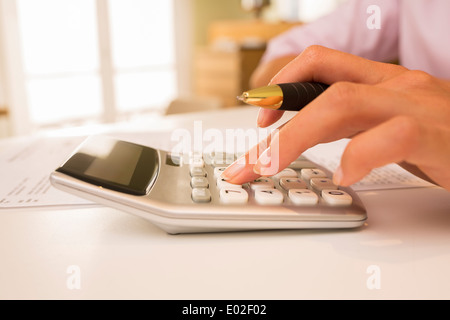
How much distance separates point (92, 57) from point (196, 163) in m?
2.77

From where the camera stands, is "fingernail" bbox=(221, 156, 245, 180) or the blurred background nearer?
"fingernail" bbox=(221, 156, 245, 180)

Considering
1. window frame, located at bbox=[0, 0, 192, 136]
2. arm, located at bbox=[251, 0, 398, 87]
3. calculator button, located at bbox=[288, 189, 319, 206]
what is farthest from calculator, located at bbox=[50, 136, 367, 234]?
window frame, located at bbox=[0, 0, 192, 136]

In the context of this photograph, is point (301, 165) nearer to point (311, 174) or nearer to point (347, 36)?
point (311, 174)

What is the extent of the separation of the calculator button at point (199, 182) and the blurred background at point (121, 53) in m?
→ 2.02

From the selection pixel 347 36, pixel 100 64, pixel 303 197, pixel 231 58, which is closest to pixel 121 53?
pixel 100 64

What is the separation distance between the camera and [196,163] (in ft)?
1.24

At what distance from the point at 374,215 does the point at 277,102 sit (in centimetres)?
12

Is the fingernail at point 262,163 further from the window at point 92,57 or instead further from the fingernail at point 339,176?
the window at point 92,57

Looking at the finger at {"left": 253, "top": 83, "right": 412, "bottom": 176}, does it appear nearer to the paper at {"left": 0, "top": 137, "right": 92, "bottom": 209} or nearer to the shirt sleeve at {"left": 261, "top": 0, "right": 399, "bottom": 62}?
the paper at {"left": 0, "top": 137, "right": 92, "bottom": 209}

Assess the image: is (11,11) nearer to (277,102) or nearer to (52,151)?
(52,151)

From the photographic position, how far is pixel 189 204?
29 cm

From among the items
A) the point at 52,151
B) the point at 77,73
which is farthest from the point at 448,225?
the point at 77,73

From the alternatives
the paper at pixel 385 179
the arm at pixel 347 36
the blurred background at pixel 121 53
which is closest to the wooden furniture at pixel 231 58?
the blurred background at pixel 121 53

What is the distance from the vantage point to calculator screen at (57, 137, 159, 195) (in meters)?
0.29
